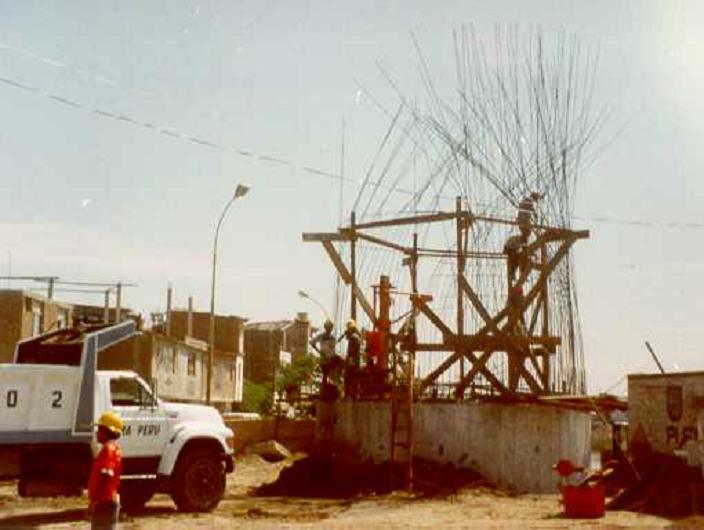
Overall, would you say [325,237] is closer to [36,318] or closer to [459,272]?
[459,272]

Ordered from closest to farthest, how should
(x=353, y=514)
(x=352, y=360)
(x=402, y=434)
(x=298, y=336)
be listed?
(x=353, y=514), (x=402, y=434), (x=352, y=360), (x=298, y=336)

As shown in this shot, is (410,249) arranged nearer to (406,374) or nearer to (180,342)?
(406,374)

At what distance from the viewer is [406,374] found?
22.4 metres

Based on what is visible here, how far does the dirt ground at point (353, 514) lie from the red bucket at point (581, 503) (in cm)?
21

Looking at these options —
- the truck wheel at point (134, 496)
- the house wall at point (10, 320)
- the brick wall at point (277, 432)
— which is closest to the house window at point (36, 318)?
the house wall at point (10, 320)

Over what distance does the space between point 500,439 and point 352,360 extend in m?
4.23

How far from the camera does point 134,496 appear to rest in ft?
60.1

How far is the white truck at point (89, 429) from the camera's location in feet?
53.0

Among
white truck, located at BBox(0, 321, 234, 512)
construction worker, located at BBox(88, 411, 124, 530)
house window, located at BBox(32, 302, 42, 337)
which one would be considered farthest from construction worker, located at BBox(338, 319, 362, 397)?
house window, located at BBox(32, 302, 42, 337)

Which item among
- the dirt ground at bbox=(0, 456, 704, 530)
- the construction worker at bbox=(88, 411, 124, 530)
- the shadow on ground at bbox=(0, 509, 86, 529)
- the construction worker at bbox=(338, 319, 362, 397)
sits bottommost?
the shadow on ground at bbox=(0, 509, 86, 529)

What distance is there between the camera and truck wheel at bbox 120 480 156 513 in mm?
17641

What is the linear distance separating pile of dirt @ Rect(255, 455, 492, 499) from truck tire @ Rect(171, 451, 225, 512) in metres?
3.81

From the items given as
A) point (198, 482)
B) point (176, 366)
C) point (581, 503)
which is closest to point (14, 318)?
point (176, 366)

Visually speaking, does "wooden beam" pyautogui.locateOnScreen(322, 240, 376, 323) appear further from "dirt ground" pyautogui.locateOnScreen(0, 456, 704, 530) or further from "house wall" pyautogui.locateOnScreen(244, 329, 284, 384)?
"house wall" pyautogui.locateOnScreen(244, 329, 284, 384)
